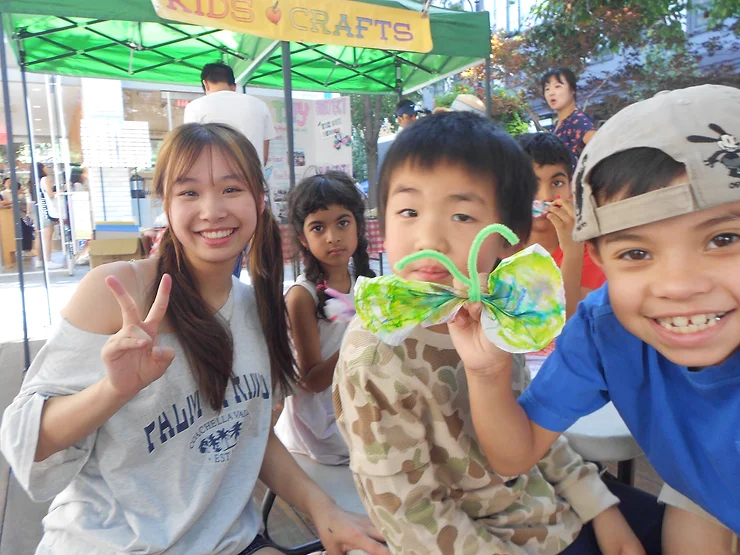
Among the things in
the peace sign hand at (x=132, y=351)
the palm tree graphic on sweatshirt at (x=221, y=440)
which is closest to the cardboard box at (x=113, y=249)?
the palm tree graphic on sweatshirt at (x=221, y=440)

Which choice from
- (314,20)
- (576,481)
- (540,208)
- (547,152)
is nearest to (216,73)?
(314,20)

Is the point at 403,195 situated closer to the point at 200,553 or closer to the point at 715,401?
the point at 715,401

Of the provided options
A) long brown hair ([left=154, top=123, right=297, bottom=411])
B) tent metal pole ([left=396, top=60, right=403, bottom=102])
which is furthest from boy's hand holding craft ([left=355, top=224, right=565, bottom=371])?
tent metal pole ([left=396, top=60, right=403, bottom=102])

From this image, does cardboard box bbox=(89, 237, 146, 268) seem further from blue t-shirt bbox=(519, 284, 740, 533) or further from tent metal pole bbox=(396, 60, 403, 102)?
blue t-shirt bbox=(519, 284, 740, 533)

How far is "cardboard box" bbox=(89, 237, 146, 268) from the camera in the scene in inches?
206

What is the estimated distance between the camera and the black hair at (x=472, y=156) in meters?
0.95

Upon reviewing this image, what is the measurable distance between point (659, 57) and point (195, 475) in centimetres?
1253

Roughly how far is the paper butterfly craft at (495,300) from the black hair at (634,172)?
20cm

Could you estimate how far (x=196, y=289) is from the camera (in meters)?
1.29

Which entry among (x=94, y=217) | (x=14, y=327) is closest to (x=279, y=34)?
(x=14, y=327)

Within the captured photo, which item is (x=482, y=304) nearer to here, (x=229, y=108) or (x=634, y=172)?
(x=634, y=172)

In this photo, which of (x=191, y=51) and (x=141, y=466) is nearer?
(x=141, y=466)

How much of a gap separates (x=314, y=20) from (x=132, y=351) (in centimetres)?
313

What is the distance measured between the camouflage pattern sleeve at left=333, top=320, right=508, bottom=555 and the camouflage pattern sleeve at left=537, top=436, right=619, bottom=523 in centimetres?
27
